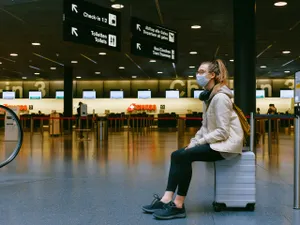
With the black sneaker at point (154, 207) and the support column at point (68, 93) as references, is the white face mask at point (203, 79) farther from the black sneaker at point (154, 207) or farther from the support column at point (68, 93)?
the support column at point (68, 93)

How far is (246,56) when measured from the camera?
874 cm

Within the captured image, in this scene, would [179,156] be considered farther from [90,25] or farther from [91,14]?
[91,14]

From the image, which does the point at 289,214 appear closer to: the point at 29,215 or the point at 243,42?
the point at 29,215

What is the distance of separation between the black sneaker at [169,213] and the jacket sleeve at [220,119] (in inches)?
26.2

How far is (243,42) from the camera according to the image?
28.7ft

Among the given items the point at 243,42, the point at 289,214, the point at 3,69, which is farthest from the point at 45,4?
the point at 3,69

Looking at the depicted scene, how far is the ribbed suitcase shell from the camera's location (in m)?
3.78

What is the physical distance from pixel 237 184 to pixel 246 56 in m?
5.49

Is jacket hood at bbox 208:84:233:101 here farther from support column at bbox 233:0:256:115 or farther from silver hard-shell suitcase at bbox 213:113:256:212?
support column at bbox 233:0:256:115

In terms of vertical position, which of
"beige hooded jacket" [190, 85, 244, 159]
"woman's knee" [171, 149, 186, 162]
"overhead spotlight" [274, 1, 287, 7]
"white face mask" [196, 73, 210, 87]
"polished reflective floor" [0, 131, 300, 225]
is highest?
"overhead spotlight" [274, 1, 287, 7]

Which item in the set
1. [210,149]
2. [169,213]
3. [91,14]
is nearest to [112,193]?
[169,213]

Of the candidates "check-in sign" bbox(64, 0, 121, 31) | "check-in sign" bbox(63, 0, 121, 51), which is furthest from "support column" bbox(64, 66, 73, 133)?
"check-in sign" bbox(64, 0, 121, 31)

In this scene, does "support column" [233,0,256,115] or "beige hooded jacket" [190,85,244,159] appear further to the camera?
"support column" [233,0,256,115]

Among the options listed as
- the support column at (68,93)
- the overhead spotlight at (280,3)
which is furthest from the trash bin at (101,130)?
the support column at (68,93)
